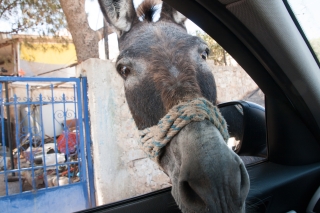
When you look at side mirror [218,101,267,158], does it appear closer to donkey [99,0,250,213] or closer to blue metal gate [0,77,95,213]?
donkey [99,0,250,213]

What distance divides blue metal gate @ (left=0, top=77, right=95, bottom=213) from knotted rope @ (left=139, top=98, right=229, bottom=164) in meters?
2.35

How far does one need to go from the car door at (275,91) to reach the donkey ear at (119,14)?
2.32 feet

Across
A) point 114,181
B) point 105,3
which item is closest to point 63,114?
point 114,181

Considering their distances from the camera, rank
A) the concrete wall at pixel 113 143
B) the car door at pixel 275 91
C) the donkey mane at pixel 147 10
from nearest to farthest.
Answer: the car door at pixel 275 91 → the donkey mane at pixel 147 10 → the concrete wall at pixel 113 143

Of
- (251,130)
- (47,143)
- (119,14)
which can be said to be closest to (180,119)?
(251,130)

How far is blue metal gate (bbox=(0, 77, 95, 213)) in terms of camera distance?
3.24 meters

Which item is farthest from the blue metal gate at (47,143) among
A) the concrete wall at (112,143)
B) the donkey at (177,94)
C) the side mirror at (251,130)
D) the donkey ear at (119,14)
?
→ the side mirror at (251,130)

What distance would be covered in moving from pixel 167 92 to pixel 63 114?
2653mm

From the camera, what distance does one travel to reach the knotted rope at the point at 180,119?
1.13 metres

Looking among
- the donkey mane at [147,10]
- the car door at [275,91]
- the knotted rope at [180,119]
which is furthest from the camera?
the donkey mane at [147,10]

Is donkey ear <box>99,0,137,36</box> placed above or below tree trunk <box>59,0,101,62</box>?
below

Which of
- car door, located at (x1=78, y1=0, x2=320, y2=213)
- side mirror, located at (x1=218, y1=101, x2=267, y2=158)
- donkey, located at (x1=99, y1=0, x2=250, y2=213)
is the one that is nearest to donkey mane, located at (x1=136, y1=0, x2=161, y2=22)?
donkey, located at (x1=99, y1=0, x2=250, y2=213)

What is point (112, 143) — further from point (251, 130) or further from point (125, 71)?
point (251, 130)

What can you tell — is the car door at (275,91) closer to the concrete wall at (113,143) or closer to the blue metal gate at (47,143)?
the concrete wall at (113,143)
